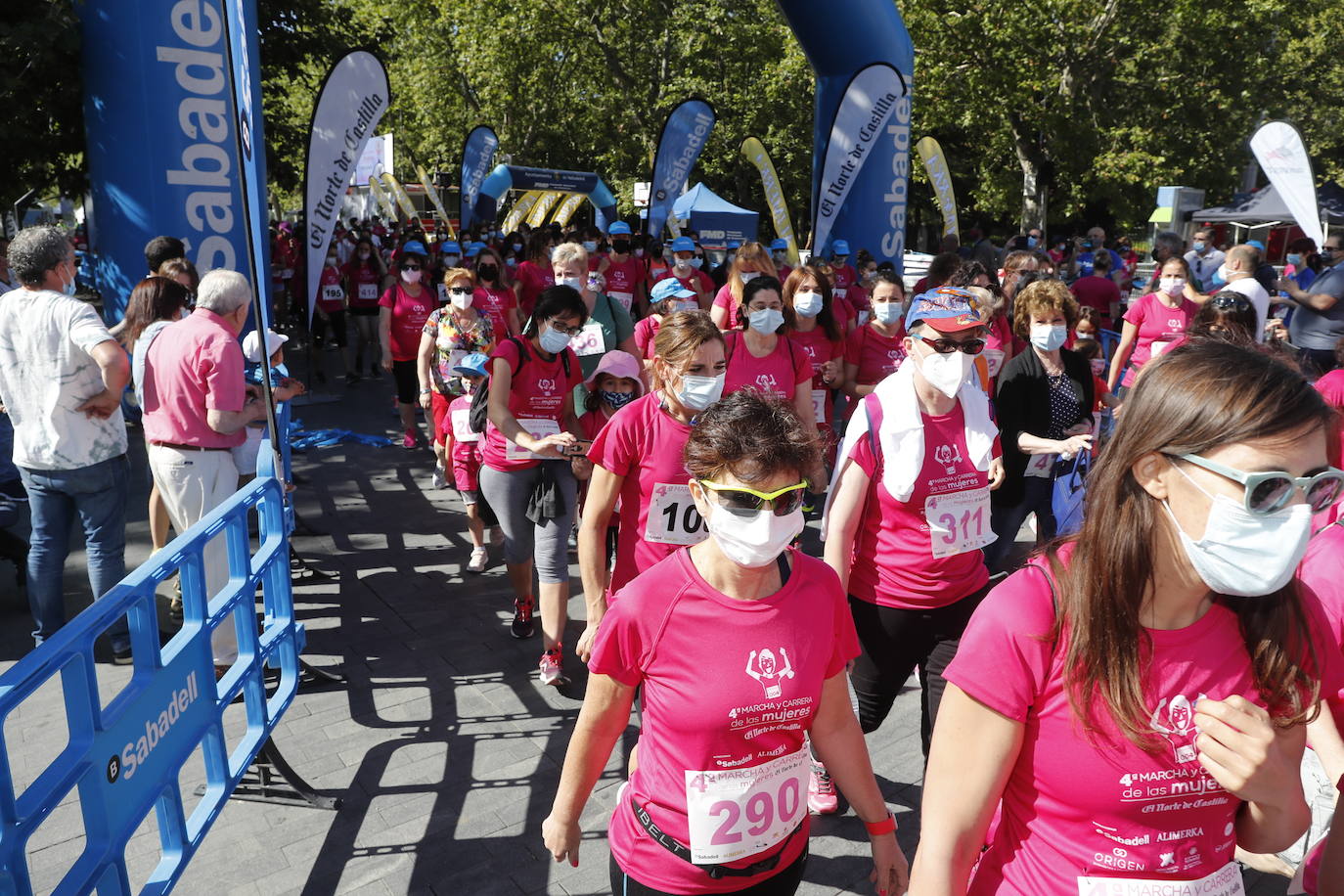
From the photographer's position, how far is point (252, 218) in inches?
184

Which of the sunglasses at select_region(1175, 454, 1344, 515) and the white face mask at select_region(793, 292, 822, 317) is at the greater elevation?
the sunglasses at select_region(1175, 454, 1344, 515)

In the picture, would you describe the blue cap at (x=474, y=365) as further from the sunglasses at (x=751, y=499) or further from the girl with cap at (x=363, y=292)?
the girl with cap at (x=363, y=292)

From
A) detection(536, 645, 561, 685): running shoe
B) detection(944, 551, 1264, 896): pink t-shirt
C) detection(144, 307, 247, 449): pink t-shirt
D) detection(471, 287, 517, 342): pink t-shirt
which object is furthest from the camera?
detection(471, 287, 517, 342): pink t-shirt

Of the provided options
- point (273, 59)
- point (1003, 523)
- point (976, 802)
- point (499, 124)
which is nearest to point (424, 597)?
point (1003, 523)

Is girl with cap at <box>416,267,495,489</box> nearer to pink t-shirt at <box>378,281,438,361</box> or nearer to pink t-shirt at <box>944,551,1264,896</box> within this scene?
pink t-shirt at <box>378,281,438,361</box>

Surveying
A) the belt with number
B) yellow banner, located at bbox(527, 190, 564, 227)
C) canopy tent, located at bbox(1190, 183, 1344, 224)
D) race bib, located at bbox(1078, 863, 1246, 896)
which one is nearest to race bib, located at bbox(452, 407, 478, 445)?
the belt with number

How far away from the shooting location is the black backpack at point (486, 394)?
4.66 meters

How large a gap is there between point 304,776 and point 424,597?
1928 mm

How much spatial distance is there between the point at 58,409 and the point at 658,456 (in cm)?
294

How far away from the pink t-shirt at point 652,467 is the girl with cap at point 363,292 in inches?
370

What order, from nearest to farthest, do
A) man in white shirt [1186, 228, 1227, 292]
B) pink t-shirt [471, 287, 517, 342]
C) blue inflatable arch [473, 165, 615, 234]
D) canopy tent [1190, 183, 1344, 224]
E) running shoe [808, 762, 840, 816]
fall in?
running shoe [808, 762, 840, 816] < pink t-shirt [471, 287, 517, 342] < man in white shirt [1186, 228, 1227, 292] < blue inflatable arch [473, 165, 615, 234] < canopy tent [1190, 183, 1344, 224]

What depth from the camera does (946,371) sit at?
326cm

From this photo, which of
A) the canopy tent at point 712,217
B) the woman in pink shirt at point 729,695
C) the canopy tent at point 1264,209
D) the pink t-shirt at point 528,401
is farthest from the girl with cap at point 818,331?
the canopy tent at point 1264,209

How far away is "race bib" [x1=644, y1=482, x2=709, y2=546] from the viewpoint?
342 centimetres
